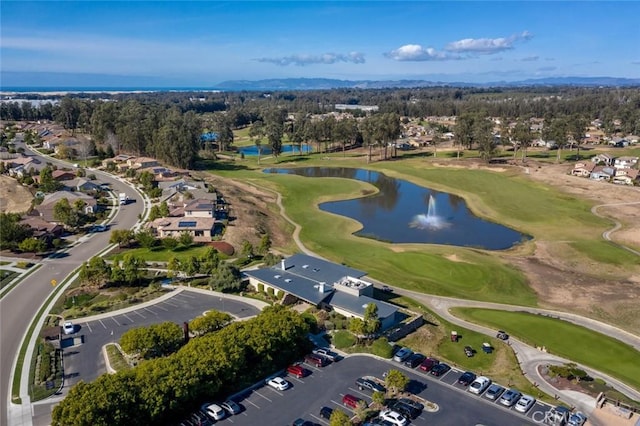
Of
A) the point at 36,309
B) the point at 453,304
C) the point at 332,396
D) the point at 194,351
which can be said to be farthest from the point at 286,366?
the point at 36,309

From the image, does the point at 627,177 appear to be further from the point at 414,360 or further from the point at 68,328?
the point at 68,328

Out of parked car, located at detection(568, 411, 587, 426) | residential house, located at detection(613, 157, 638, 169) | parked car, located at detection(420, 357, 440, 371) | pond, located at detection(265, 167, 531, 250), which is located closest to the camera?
parked car, located at detection(568, 411, 587, 426)

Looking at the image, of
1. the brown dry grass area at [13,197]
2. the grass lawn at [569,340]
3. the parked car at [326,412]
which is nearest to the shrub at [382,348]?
the parked car at [326,412]

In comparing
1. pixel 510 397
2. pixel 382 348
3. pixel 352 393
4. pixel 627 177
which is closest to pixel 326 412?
pixel 352 393

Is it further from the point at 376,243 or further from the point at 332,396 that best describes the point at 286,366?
the point at 376,243

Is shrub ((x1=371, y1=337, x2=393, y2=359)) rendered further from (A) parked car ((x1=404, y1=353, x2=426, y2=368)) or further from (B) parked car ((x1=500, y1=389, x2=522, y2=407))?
(B) parked car ((x1=500, y1=389, x2=522, y2=407))

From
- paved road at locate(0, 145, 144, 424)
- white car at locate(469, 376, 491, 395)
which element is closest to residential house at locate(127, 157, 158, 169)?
paved road at locate(0, 145, 144, 424)

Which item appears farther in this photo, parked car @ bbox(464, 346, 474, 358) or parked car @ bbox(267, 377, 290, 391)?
parked car @ bbox(464, 346, 474, 358)
